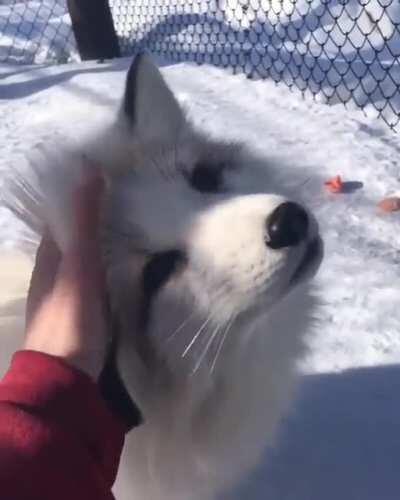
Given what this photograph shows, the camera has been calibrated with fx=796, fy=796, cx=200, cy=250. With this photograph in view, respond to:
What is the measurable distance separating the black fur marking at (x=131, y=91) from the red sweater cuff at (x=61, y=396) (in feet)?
1.60

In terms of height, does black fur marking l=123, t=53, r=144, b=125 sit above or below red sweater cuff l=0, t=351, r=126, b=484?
above

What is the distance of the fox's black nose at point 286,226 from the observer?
1.08 m

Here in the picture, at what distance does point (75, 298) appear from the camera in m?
1.08

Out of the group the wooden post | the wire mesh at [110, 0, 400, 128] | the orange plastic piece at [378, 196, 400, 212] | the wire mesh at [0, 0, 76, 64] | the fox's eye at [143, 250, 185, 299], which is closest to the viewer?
the fox's eye at [143, 250, 185, 299]

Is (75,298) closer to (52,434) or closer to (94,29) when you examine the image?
(52,434)

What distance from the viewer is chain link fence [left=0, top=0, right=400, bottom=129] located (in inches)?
134

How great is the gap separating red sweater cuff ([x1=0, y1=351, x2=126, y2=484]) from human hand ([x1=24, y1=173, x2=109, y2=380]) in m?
0.03

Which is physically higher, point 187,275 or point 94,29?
point 187,275

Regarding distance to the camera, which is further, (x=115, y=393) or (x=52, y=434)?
(x=115, y=393)

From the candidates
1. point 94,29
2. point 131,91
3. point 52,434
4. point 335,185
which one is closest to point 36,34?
point 94,29

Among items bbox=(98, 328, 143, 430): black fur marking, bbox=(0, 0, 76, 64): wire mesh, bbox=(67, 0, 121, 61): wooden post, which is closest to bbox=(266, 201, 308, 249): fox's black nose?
bbox=(98, 328, 143, 430): black fur marking

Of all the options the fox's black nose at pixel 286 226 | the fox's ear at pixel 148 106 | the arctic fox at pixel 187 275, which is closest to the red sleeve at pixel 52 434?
the arctic fox at pixel 187 275

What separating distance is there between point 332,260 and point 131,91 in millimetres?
1034

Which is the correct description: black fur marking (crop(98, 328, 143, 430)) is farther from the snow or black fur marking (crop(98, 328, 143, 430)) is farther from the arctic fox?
the snow
